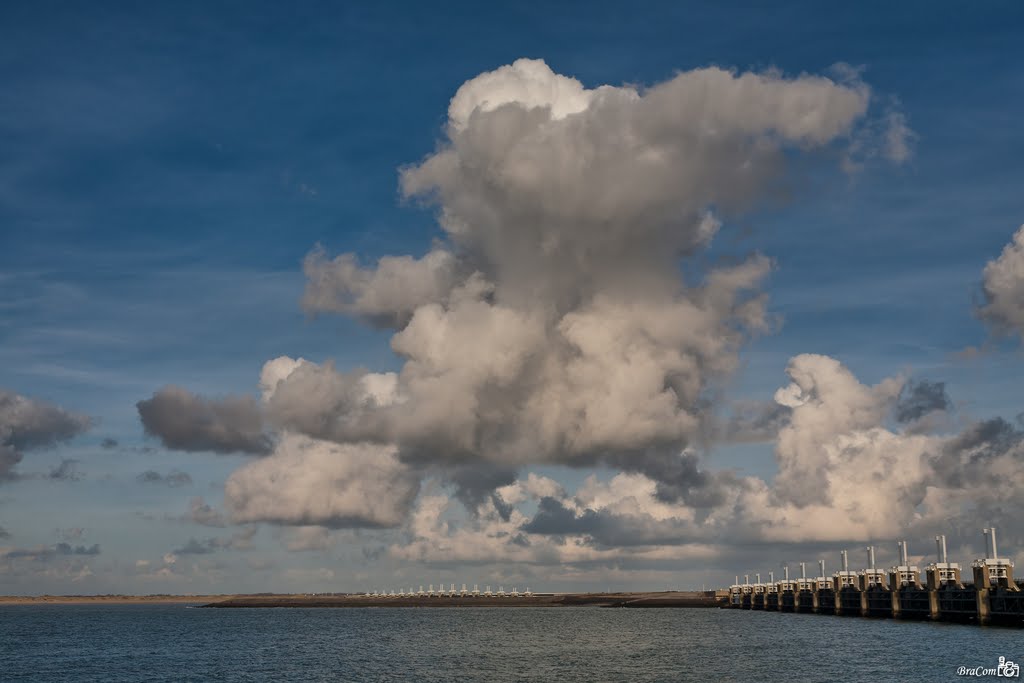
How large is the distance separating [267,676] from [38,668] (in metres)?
44.7

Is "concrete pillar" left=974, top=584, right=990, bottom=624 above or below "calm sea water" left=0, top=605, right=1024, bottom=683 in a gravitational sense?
above

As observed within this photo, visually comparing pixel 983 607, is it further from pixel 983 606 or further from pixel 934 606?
pixel 934 606

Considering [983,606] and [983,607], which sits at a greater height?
[983,606]

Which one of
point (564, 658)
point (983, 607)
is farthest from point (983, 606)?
point (564, 658)

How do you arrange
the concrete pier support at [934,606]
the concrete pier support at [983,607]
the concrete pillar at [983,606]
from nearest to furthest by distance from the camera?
the concrete pier support at [983,607], the concrete pillar at [983,606], the concrete pier support at [934,606]

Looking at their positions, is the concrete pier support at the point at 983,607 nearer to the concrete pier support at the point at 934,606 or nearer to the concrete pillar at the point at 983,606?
the concrete pillar at the point at 983,606

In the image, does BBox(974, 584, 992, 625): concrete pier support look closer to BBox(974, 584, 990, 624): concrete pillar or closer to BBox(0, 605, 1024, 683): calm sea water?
BBox(974, 584, 990, 624): concrete pillar

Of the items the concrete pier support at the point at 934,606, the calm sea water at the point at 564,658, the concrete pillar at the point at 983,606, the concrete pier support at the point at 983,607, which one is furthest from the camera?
the concrete pier support at the point at 934,606

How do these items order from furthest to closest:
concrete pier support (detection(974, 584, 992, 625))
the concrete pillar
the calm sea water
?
1. the concrete pillar
2. concrete pier support (detection(974, 584, 992, 625))
3. the calm sea water

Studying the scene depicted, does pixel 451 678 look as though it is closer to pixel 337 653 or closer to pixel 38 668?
pixel 337 653

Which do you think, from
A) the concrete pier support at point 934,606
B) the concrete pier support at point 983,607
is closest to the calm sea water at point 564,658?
the concrete pier support at point 983,607

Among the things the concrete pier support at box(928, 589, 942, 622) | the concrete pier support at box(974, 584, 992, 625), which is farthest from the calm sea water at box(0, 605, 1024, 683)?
the concrete pier support at box(928, 589, 942, 622)

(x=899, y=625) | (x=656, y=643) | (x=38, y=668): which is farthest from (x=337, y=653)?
(x=899, y=625)

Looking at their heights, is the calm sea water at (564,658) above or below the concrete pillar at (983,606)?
below
